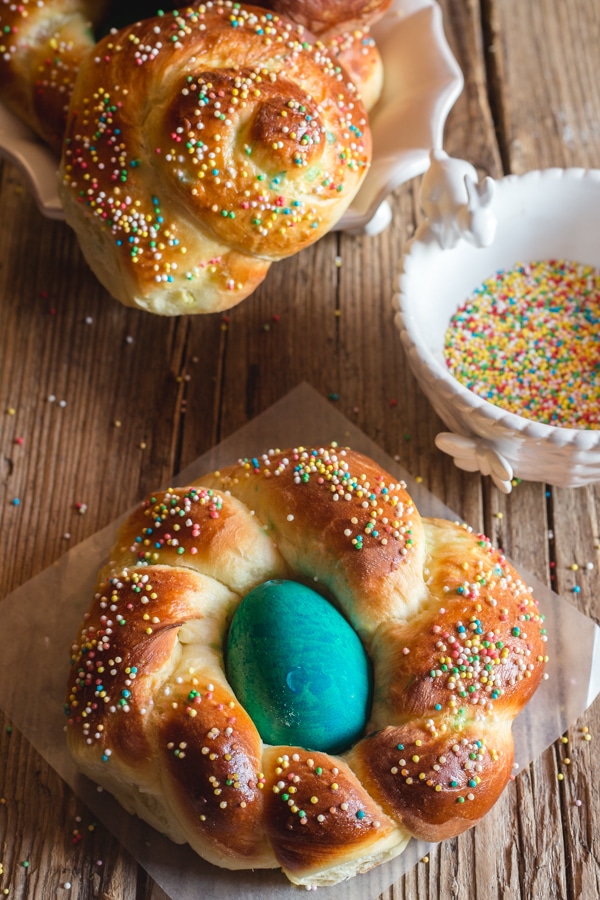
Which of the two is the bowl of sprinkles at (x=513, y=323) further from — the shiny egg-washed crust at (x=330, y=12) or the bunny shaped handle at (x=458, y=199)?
the shiny egg-washed crust at (x=330, y=12)

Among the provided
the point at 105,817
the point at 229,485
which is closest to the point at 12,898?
the point at 105,817

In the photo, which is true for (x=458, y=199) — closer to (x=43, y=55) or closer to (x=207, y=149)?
(x=207, y=149)

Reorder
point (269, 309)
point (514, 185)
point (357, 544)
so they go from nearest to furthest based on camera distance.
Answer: point (357, 544) → point (514, 185) → point (269, 309)

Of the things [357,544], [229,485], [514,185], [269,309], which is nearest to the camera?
[357,544]

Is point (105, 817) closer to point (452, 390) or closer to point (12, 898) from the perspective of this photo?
point (12, 898)

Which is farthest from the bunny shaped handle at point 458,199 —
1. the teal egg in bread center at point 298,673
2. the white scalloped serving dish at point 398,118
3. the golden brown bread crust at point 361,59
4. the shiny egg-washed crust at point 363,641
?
the teal egg in bread center at point 298,673

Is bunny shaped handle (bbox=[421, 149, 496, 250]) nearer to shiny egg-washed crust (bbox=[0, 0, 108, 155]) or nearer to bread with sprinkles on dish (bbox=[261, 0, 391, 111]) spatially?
bread with sprinkles on dish (bbox=[261, 0, 391, 111])

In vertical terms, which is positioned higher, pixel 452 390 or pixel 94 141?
pixel 94 141
